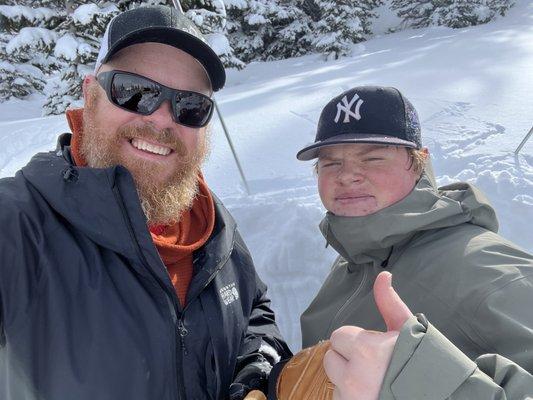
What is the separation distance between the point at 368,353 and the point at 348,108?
1.22 m

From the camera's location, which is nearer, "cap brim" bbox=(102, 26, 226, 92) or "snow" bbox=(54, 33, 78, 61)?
"cap brim" bbox=(102, 26, 226, 92)

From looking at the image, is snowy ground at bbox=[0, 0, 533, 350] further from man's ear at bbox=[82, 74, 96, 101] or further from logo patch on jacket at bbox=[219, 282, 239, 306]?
man's ear at bbox=[82, 74, 96, 101]

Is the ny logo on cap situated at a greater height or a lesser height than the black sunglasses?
lesser

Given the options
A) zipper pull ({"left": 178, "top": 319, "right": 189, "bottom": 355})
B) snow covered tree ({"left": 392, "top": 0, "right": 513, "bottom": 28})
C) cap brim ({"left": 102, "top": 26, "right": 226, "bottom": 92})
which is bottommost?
snow covered tree ({"left": 392, "top": 0, "right": 513, "bottom": 28})

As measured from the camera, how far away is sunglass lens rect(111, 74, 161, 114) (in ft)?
6.01

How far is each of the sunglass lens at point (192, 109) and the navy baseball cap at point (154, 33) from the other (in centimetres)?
18

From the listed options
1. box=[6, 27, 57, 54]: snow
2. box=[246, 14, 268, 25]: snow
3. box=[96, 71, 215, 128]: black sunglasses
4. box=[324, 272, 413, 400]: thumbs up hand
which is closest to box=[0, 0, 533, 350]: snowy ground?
box=[96, 71, 215, 128]: black sunglasses

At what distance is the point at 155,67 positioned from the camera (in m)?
1.89

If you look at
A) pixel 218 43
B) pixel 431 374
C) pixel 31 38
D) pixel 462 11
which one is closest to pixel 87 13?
pixel 31 38

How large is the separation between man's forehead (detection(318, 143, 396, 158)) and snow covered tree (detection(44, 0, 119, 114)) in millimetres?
8490

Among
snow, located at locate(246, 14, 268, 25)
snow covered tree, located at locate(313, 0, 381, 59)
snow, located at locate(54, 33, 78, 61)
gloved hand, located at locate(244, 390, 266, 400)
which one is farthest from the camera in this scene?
snow, located at locate(246, 14, 268, 25)

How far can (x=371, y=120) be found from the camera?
1922 mm

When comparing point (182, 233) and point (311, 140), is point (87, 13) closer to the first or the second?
point (311, 140)

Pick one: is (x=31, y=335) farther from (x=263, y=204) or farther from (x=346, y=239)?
(x=263, y=204)
